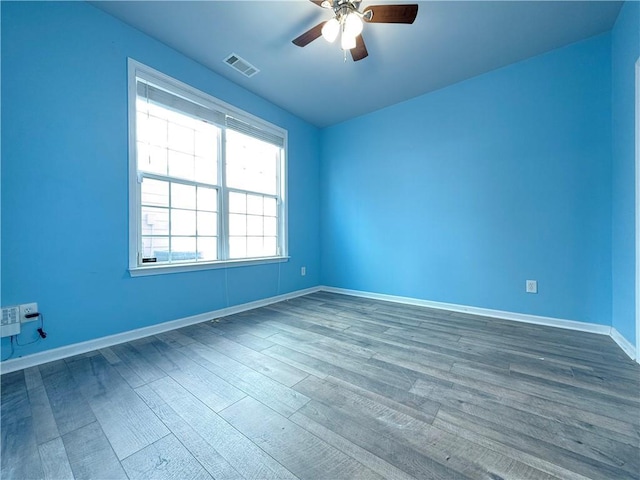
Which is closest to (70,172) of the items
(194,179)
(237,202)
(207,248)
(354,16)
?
(194,179)

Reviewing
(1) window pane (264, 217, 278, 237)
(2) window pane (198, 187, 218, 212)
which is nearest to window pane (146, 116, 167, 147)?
(2) window pane (198, 187, 218, 212)

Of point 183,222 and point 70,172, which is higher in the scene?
point 70,172

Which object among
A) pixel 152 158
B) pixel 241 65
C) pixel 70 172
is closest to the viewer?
pixel 70 172

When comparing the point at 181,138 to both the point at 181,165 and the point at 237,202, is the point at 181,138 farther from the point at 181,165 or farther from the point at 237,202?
the point at 237,202

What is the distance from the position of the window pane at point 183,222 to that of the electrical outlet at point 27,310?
1057 mm

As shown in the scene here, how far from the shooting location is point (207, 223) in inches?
108

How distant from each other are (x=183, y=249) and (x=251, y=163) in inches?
55.1

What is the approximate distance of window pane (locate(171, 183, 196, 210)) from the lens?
2.47 meters

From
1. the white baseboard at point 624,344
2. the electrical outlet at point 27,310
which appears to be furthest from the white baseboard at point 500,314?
the electrical outlet at point 27,310

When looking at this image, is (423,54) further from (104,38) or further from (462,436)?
(462,436)

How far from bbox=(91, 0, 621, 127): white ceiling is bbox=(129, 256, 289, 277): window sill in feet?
6.98

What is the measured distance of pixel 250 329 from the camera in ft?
7.80

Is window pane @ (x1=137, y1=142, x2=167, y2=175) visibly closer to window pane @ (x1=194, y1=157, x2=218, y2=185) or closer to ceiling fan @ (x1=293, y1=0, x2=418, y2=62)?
window pane @ (x1=194, y1=157, x2=218, y2=185)

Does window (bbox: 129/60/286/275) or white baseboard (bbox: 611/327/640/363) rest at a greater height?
window (bbox: 129/60/286/275)
